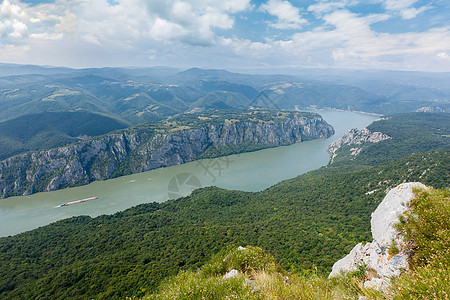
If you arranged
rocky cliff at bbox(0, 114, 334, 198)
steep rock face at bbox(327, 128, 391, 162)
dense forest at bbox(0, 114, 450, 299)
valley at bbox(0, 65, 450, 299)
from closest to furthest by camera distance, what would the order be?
1. dense forest at bbox(0, 114, 450, 299)
2. valley at bbox(0, 65, 450, 299)
3. rocky cliff at bbox(0, 114, 334, 198)
4. steep rock face at bbox(327, 128, 391, 162)

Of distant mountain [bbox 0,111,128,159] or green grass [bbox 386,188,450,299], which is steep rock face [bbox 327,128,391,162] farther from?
distant mountain [bbox 0,111,128,159]

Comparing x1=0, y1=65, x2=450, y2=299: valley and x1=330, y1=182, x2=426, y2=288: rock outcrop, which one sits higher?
x1=330, y1=182, x2=426, y2=288: rock outcrop

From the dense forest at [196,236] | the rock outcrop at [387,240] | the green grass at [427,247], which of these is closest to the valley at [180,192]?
the dense forest at [196,236]

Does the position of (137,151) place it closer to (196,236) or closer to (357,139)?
(196,236)

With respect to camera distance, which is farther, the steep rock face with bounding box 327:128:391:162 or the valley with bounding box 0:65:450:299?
the steep rock face with bounding box 327:128:391:162

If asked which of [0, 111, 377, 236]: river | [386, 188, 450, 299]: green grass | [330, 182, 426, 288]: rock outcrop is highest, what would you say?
[386, 188, 450, 299]: green grass

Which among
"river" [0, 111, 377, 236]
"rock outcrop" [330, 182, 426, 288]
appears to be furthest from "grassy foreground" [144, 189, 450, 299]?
"river" [0, 111, 377, 236]

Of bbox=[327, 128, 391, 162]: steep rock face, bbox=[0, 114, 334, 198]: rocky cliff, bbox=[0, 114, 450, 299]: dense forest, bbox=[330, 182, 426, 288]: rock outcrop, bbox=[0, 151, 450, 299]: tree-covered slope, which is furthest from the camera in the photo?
bbox=[327, 128, 391, 162]: steep rock face

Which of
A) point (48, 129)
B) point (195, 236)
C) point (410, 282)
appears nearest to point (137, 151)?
point (48, 129)

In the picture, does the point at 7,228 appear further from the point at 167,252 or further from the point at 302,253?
the point at 302,253
